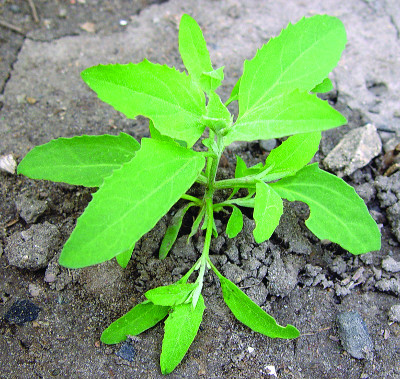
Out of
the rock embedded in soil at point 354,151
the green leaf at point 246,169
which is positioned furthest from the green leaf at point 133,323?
the rock embedded in soil at point 354,151

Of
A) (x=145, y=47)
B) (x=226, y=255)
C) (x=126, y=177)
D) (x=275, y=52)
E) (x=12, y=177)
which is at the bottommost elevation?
(x=226, y=255)

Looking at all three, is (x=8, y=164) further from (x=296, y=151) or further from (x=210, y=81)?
(x=296, y=151)

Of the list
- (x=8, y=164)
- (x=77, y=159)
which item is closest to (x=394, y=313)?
(x=77, y=159)

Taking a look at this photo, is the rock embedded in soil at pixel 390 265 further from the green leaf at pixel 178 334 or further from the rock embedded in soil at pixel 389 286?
the green leaf at pixel 178 334

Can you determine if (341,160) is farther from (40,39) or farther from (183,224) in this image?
(40,39)

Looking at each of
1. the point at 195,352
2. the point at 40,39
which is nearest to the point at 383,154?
the point at 195,352

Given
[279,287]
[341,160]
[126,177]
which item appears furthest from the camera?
[341,160]
